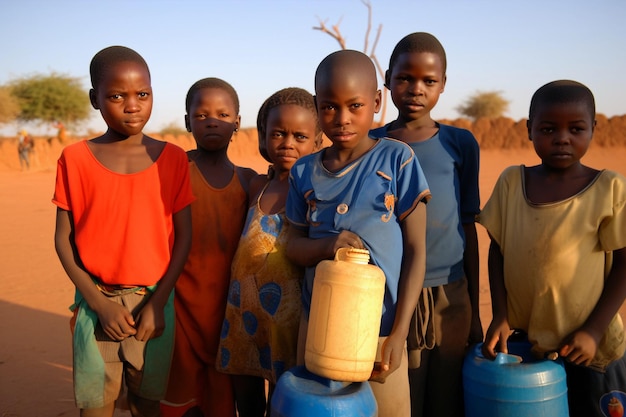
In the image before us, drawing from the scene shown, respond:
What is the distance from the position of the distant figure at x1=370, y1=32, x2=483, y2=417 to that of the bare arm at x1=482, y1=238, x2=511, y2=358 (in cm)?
10

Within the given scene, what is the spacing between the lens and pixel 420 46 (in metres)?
2.26

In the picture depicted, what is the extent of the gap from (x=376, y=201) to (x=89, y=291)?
1198mm

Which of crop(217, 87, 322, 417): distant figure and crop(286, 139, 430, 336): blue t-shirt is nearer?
crop(286, 139, 430, 336): blue t-shirt

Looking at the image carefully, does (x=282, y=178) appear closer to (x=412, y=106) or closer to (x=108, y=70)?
(x=412, y=106)

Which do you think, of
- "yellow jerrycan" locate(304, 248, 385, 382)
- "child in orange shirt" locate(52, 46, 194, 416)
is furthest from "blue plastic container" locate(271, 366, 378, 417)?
"child in orange shirt" locate(52, 46, 194, 416)

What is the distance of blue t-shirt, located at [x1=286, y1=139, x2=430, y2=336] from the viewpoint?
1806mm

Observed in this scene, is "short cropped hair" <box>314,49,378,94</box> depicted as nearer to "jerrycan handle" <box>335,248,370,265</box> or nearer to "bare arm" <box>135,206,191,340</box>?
"jerrycan handle" <box>335,248,370,265</box>

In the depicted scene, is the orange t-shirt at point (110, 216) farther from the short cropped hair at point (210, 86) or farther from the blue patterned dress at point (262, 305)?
the short cropped hair at point (210, 86)

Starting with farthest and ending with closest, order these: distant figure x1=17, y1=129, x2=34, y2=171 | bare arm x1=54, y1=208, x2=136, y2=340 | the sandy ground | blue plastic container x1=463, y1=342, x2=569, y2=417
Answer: distant figure x1=17, y1=129, x2=34, y2=171
the sandy ground
bare arm x1=54, y1=208, x2=136, y2=340
blue plastic container x1=463, y1=342, x2=569, y2=417

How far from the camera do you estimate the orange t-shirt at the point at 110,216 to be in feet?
6.99

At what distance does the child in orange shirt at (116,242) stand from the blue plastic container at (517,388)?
129 centimetres

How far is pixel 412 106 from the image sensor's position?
2279 mm

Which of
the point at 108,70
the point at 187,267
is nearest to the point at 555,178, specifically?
the point at 187,267

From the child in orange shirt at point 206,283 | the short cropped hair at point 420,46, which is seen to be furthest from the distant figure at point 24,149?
the short cropped hair at point 420,46
